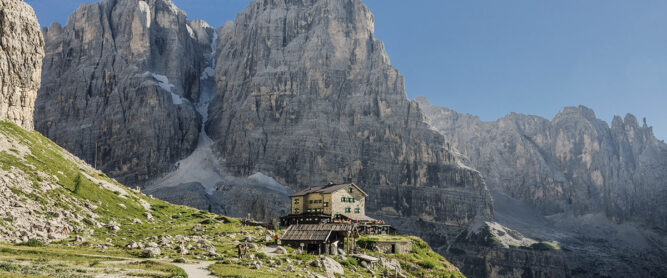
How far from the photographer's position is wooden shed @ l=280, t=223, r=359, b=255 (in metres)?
59.4

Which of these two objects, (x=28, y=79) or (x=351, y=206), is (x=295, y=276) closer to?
(x=351, y=206)

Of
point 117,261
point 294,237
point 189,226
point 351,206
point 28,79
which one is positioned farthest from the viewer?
point 351,206

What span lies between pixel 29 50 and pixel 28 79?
4716 mm

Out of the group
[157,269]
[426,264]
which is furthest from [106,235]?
[426,264]

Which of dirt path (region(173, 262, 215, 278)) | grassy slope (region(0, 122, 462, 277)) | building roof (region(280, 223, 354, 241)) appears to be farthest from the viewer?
building roof (region(280, 223, 354, 241))

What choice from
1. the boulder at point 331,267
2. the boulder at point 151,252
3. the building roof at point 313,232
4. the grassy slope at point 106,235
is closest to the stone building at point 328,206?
the grassy slope at point 106,235

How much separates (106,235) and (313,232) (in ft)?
72.7

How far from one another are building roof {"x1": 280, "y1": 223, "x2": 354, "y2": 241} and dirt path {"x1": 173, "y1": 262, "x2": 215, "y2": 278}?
59.2ft

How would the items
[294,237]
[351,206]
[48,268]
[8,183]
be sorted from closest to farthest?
[48,268]
[8,183]
[294,237]
[351,206]

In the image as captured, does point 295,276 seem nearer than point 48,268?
Result: No

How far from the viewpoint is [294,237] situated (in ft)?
200

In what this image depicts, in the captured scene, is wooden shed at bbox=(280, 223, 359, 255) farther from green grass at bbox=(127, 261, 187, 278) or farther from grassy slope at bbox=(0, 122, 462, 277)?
green grass at bbox=(127, 261, 187, 278)

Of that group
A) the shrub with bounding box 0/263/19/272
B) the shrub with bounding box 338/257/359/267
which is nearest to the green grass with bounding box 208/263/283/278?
the shrub with bounding box 0/263/19/272

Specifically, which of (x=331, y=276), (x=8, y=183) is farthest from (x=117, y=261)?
(x=8, y=183)
